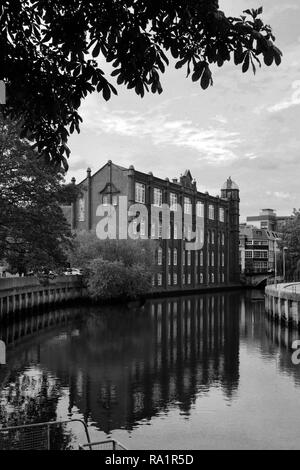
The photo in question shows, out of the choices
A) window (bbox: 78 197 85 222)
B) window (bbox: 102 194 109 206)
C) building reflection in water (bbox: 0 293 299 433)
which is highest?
window (bbox: 102 194 109 206)

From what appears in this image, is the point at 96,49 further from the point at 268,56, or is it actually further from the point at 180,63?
the point at 268,56

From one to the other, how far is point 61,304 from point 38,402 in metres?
45.9

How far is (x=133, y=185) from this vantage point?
3120 inches

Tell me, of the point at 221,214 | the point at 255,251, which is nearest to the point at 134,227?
the point at 221,214

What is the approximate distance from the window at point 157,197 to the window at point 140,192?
11.3ft

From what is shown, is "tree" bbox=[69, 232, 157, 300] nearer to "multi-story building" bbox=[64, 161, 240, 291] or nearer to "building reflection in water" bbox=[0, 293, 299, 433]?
"building reflection in water" bbox=[0, 293, 299, 433]

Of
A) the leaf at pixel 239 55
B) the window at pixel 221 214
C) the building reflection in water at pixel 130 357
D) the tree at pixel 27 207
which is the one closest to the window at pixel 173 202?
the window at pixel 221 214

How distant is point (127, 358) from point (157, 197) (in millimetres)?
56457

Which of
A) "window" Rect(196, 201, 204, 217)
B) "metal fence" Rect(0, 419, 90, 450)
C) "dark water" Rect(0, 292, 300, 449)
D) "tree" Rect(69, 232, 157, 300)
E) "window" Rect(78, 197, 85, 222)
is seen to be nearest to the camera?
"metal fence" Rect(0, 419, 90, 450)

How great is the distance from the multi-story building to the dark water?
26.6 metres

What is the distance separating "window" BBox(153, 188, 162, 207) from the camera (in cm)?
8575

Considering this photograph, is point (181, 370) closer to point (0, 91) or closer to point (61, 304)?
point (0, 91)

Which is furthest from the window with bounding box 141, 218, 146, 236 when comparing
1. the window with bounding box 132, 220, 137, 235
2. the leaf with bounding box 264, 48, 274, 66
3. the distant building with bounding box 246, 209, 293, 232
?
the distant building with bounding box 246, 209, 293, 232

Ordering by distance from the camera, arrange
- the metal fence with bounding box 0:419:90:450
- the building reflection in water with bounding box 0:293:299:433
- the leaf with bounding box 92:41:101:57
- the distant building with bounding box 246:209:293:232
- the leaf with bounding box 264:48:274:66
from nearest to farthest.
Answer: the leaf with bounding box 264:48:274:66 → the leaf with bounding box 92:41:101:57 → the metal fence with bounding box 0:419:90:450 → the building reflection in water with bounding box 0:293:299:433 → the distant building with bounding box 246:209:293:232
